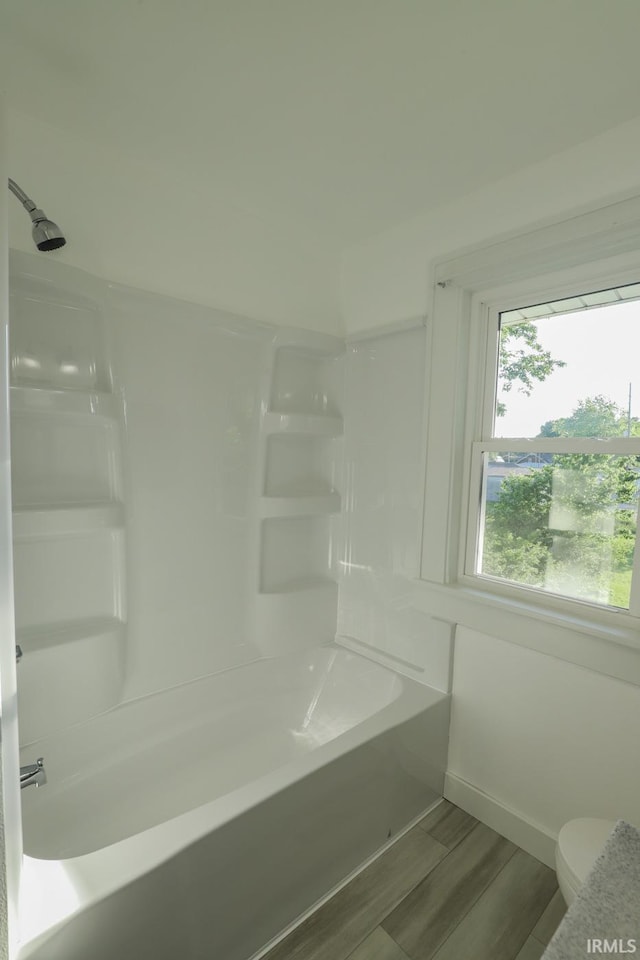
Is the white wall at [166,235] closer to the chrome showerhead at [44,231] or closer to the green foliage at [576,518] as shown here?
the chrome showerhead at [44,231]

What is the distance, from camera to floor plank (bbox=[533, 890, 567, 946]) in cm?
132

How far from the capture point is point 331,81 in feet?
3.94

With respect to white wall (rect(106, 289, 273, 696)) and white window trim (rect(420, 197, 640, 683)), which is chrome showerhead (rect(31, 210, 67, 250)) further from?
white window trim (rect(420, 197, 640, 683))

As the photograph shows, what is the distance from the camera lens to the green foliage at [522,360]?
5.53 ft

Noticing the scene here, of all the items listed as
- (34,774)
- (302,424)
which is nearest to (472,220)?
(302,424)

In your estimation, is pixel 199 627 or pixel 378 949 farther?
pixel 199 627

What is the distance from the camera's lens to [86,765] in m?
1.60

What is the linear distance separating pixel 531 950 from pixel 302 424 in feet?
6.28

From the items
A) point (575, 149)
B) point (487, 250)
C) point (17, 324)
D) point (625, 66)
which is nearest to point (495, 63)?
point (625, 66)

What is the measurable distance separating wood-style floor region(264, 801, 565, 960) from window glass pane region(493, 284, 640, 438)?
1505 mm

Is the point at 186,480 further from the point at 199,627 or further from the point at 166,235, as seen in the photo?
Result: the point at 166,235

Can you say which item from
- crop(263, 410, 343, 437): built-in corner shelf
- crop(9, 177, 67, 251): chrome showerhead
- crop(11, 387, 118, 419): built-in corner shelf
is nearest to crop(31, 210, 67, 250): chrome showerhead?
crop(9, 177, 67, 251): chrome showerhead

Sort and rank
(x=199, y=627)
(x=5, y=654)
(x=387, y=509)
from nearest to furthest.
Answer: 1. (x=5, y=654)
2. (x=199, y=627)
3. (x=387, y=509)

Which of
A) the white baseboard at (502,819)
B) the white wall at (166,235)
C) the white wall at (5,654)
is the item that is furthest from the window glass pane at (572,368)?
the white wall at (5,654)
